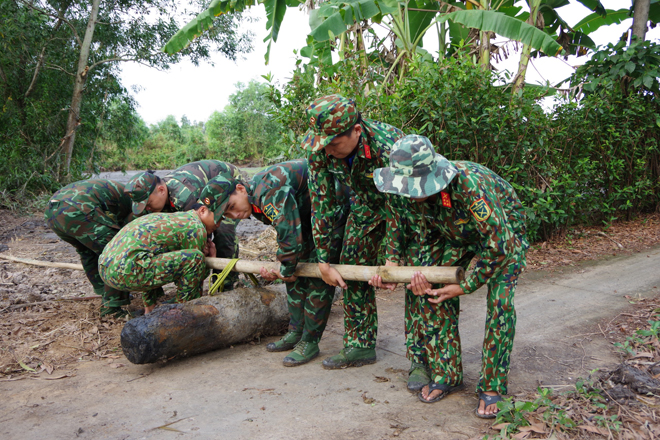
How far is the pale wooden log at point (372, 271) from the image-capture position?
287 centimetres

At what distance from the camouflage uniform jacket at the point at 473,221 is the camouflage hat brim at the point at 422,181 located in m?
0.11

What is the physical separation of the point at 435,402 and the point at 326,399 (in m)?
0.73

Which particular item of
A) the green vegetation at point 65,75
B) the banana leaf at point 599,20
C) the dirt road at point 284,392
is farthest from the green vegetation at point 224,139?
the dirt road at point 284,392

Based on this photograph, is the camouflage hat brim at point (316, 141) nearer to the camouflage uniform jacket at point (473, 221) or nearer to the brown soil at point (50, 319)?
the camouflage uniform jacket at point (473, 221)

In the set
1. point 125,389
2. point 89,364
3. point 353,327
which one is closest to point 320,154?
point 353,327

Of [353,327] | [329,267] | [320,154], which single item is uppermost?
[320,154]

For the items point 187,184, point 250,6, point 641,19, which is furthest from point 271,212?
point 641,19

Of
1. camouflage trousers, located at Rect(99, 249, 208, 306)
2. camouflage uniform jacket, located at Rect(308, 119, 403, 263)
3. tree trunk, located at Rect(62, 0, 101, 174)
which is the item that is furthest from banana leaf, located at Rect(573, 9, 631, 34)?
tree trunk, located at Rect(62, 0, 101, 174)

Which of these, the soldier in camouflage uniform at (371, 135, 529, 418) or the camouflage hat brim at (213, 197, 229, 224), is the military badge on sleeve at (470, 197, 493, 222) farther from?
the camouflage hat brim at (213, 197, 229, 224)

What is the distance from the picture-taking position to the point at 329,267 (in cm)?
348

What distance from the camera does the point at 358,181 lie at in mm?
Answer: 3344

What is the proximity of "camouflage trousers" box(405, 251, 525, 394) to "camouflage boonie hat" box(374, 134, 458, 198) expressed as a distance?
2.42ft

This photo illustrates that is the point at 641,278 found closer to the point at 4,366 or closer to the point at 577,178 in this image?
the point at 577,178

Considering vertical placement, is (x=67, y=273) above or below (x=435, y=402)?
above
